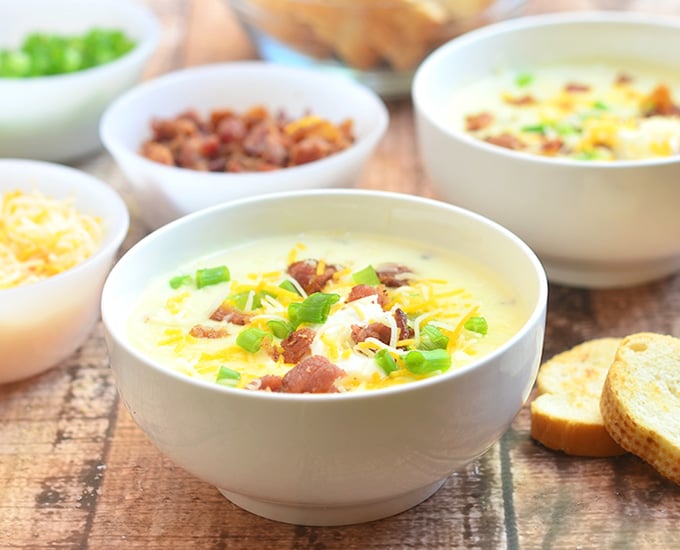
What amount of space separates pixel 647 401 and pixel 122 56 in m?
2.62

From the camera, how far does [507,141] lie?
3.32 meters

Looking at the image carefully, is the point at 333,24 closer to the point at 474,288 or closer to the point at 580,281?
the point at 580,281

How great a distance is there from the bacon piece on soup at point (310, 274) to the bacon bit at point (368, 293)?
108mm

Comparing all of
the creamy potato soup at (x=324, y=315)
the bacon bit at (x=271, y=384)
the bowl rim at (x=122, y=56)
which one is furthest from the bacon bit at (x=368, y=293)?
the bowl rim at (x=122, y=56)

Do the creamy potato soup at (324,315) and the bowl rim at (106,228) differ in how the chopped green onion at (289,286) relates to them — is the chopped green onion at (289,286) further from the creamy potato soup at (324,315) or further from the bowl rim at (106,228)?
the bowl rim at (106,228)

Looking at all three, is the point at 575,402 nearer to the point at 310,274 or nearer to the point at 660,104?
the point at 310,274

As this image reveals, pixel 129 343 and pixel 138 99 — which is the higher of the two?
pixel 129 343

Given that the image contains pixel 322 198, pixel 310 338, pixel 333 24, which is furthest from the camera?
pixel 333 24

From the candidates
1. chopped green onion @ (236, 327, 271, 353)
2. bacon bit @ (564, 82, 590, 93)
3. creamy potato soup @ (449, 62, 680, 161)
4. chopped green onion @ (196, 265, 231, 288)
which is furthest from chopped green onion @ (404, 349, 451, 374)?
bacon bit @ (564, 82, 590, 93)

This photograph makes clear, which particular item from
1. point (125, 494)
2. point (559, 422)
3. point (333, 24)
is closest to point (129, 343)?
point (125, 494)

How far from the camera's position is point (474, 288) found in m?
2.56

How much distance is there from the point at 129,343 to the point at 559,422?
993mm

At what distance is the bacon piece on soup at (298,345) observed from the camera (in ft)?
7.43

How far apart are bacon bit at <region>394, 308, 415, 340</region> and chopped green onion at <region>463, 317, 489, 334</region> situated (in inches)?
4.8
